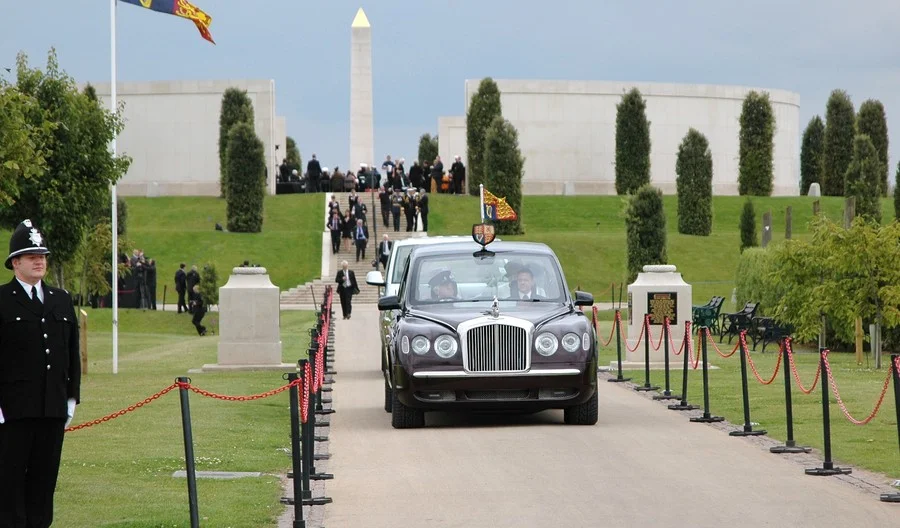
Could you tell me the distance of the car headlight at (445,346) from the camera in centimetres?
1511

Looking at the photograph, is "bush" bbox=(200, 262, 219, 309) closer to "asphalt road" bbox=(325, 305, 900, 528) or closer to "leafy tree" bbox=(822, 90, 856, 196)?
"asphalt road" bbox=(325, 305, 900, 528)

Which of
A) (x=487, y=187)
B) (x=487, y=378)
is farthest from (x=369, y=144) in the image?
(x=487, y=378)

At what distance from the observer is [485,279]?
1664 cm

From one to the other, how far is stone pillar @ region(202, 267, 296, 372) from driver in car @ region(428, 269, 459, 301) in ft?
25.1

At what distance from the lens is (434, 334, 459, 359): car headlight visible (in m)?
15.1

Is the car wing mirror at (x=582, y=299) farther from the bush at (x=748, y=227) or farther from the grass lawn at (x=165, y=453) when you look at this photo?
the bush at (x=748, y=227)

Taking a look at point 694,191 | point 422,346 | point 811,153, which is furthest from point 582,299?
point 811,153

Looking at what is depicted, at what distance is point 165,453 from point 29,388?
5062mm

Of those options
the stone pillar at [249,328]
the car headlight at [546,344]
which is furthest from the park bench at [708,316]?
the car headlight at [546,344]

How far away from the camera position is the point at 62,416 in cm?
879

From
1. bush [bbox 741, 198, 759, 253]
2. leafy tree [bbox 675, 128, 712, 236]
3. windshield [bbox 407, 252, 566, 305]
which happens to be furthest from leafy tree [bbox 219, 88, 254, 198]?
windshield [bbox 407, 252, 566, 305]

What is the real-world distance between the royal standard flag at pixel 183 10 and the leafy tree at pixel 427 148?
78130mm

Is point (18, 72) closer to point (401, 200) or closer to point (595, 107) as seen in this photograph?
point (401, 200)

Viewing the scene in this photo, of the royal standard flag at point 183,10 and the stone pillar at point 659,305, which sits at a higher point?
the royal standard flag at point 183,10
